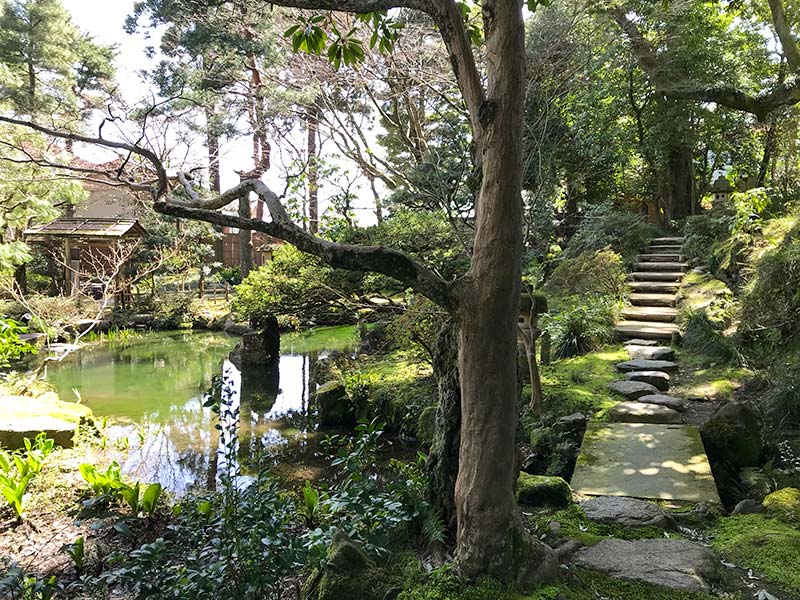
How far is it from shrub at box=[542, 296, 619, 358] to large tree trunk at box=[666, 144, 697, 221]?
6354 millimetres

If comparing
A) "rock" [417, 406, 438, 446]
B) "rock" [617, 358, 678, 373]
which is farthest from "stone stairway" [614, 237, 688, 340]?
"rock" [417, 406, 438, 446]

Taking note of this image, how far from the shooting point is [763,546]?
104 inches

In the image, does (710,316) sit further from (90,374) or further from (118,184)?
(90,374)

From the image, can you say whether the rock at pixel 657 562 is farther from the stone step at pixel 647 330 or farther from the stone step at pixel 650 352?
the stone step at pixel 647 330

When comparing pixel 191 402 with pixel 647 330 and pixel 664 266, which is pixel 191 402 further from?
pixel 664 266

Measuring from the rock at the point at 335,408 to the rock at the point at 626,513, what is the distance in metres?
4.19

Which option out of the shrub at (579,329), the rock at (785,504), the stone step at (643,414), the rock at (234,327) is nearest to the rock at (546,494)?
the rock at (785,504)

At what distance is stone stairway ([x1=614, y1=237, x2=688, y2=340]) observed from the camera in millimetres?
7367

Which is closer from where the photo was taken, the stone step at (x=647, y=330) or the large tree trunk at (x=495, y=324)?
the large tree trunk at (x=495, y=324)

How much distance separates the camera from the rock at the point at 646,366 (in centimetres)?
603

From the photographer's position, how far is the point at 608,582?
2.32 metres

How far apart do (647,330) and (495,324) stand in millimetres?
5991

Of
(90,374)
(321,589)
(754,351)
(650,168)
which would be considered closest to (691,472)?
(321,589)

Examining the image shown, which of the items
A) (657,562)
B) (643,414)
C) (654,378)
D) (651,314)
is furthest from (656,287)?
(657,562)
